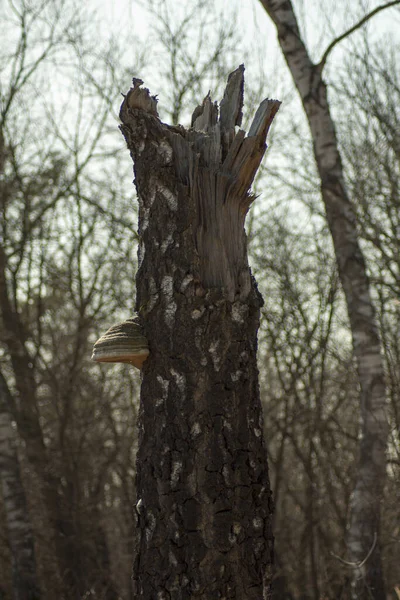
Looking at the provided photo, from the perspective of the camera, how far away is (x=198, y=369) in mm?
3209

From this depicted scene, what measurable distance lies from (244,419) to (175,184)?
42.2 inches

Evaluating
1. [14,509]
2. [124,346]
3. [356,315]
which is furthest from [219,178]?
[14,509]

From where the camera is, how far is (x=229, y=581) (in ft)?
10.2

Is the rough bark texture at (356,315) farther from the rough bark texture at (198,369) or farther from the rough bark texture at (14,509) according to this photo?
the rough bark texture at (14,509)

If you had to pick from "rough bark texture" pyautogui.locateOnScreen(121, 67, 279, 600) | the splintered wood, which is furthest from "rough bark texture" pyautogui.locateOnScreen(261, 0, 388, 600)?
the splintered wood

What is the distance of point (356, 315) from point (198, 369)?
11.2 feet

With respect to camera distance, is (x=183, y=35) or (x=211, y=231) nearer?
(x=211, y=231)

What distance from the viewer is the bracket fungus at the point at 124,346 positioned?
3236mm

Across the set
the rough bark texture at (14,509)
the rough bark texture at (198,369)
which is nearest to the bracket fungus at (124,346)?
the rough bark texture at (198,369)

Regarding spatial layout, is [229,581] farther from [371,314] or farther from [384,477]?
[371,314]

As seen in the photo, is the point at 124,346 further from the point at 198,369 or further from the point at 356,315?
the point at 356,315

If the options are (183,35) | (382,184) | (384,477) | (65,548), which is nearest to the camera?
(384,477)

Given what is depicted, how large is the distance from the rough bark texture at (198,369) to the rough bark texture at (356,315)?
2.83 meters

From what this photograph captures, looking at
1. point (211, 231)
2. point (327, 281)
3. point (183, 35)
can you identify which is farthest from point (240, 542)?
point (183, 35)
